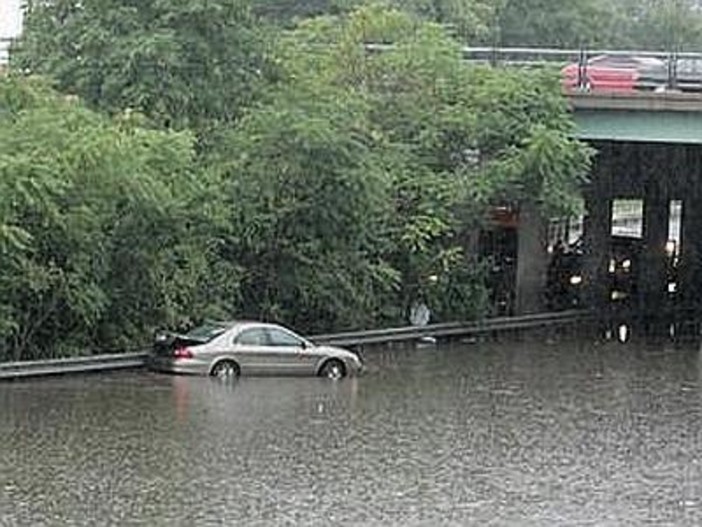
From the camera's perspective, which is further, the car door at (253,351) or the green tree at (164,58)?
the green tree at (164,58)

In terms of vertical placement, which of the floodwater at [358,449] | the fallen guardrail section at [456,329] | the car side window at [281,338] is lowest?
the floodwater at [358,449]

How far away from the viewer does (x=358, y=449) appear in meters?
22.8

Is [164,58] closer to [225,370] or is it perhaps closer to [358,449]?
[225,370]

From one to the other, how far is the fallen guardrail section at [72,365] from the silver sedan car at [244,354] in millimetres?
481

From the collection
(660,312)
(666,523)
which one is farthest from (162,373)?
(660,312)

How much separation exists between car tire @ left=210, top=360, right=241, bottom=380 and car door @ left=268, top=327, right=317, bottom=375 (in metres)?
0.87

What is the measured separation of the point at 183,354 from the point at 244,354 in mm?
1154

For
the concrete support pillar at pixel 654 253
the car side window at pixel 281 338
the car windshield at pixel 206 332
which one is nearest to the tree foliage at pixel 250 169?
the car windshield at pixel 206 332

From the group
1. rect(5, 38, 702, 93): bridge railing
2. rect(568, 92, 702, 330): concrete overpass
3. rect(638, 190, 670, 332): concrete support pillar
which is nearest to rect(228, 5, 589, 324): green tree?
rect(5, 38, 702, 93): bridge railing

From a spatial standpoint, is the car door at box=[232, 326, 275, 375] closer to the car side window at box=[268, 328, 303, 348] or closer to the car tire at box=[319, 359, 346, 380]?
the car side window at box=[268, 328, 303, 348]

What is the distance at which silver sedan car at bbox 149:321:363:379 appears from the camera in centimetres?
3194

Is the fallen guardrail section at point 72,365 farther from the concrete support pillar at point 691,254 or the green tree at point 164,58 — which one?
the concrete support pillar at point 691,254

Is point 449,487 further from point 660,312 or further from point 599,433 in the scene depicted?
point 660,312

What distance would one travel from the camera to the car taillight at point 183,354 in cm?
3191
